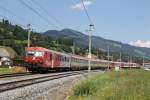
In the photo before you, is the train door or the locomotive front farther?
the train door

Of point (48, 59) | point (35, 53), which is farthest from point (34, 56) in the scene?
point (48, 59)

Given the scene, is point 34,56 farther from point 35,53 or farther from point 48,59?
point 48,59

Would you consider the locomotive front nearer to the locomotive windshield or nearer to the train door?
the locomotive windshield

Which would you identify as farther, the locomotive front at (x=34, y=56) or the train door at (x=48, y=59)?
the train door at (x=48, y=59)

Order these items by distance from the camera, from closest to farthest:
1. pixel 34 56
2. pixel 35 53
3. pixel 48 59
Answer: pixel 34 56 < pixel 35 53 < pixel 48 59

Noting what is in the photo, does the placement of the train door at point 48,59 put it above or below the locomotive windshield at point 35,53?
below

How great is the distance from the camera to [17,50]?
400 ft

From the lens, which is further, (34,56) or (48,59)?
(48,59)

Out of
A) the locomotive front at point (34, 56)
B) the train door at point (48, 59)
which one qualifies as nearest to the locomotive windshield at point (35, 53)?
the locomotive front at point (34, 56)

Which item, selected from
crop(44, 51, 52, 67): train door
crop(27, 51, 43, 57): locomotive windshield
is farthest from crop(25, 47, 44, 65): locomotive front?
crop(44, 51, 52, 67): train door

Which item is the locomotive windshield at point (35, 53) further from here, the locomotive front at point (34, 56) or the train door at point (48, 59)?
the train door at point (48, 59)

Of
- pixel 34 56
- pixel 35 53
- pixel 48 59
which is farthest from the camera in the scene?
pixel 48 59

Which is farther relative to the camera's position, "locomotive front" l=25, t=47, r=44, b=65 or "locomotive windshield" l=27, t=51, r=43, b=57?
"locomotive windshield" l=27, t=51, r=43, b=57

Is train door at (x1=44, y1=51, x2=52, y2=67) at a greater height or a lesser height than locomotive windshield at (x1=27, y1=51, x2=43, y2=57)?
lesser
